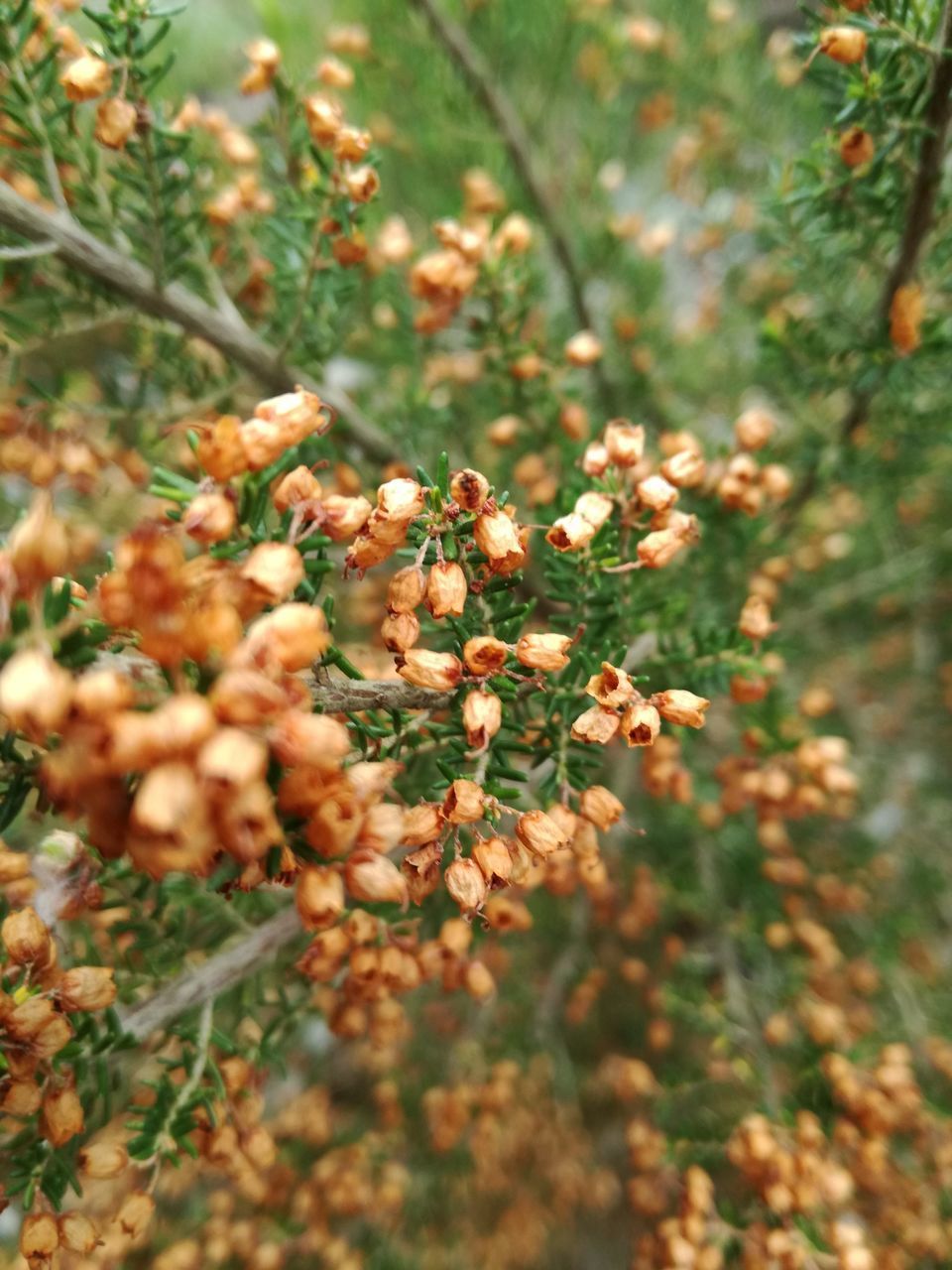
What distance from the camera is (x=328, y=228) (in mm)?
1433

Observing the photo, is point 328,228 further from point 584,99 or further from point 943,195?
point 584,99

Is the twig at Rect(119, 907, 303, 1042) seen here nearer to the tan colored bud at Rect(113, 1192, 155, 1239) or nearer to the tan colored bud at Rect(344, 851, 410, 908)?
the tan colored bud at Rect(113, 1192, 155, 1239)

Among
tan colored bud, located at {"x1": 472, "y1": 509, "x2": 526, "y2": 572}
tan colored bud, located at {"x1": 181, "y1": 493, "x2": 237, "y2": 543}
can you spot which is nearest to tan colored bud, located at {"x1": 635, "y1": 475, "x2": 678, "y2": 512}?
tan colored bud, located at {"x1": 472, "y1": 509, "x2": 526, "y2": 572}

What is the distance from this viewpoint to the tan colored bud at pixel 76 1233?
41.5 inches

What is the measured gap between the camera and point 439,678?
920mm

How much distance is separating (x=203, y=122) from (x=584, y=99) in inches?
72.5

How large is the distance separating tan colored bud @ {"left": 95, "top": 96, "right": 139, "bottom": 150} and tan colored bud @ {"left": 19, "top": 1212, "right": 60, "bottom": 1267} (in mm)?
1625

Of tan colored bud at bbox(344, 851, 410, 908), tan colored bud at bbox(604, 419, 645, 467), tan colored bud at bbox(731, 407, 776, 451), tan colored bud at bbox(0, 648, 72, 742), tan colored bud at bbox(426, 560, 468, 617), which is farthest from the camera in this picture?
tan colored bud at bbox(731, 407, 776, 451)

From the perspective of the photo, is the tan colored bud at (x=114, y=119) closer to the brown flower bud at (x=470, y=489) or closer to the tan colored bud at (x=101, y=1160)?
the brown flower bud at (x=470, y=489)

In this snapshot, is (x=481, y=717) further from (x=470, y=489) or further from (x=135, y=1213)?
(x=135, y=1213)

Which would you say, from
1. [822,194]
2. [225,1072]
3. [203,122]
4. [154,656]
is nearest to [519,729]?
[154,656]

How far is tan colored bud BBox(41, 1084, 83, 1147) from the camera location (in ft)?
3.25

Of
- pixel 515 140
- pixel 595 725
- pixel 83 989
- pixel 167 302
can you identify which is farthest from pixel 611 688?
pixel 515 140

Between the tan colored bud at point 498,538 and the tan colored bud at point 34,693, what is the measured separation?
50cm
